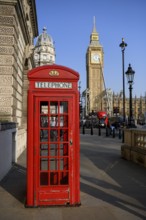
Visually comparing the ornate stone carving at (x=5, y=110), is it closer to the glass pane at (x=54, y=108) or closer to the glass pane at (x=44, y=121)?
the glass pane at (x=44, y=121)

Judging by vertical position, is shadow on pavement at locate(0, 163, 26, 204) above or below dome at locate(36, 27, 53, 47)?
below

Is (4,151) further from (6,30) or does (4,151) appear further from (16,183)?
A: (6,30)

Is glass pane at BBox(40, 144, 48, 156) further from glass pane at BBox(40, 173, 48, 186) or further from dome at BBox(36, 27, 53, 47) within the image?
dome at BBox(36, 27, 53, 47)

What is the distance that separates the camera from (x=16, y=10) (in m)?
12.0

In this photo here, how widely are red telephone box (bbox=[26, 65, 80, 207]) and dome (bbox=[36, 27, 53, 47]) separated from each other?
346 feet

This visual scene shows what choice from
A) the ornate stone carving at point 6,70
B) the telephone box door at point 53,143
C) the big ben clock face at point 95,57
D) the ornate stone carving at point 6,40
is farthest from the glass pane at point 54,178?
the big ben clock face at point 95,57

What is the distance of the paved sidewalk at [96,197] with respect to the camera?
510 cm

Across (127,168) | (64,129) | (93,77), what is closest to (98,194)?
(64,129)

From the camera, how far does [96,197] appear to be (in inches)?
247

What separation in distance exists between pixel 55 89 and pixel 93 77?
138333mm

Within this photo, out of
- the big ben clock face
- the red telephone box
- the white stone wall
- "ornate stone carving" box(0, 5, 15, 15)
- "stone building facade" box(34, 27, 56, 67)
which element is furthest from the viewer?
the big ben clock face

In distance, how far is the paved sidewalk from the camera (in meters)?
5.10

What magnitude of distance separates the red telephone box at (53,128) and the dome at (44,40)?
105 metres

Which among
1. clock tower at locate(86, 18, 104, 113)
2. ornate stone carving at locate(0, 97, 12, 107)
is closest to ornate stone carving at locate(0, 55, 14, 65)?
ornate stone carving at locate(0, 97, 12, 107)
